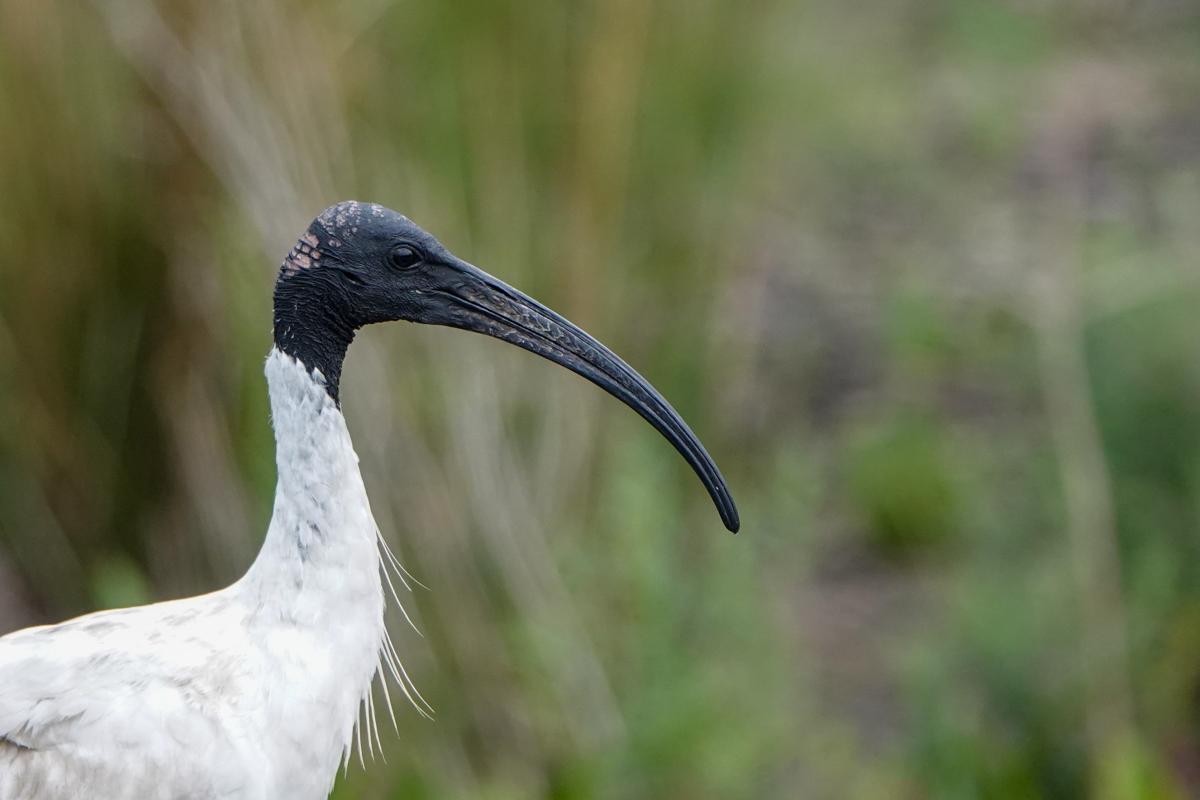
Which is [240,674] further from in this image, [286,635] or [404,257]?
[404,257]

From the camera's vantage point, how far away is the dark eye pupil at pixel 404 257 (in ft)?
7.91

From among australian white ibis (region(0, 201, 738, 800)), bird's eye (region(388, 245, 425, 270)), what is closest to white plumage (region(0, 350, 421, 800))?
australian white ibis (region(0, 201, 738, 800))

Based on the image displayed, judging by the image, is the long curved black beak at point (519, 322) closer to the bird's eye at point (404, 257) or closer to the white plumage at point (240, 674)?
the bird's eye at point (404, 257)

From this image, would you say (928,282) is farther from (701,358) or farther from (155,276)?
(155,276)

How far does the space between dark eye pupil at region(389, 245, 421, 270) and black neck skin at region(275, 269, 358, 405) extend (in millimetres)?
88

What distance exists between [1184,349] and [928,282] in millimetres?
2090

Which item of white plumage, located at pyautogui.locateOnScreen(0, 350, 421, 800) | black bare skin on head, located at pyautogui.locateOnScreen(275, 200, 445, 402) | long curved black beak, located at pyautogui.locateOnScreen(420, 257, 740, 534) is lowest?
white plumage, located at pyautogui.locateOnScreen(0, 350, 421, 800)

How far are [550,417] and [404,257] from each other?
171cm

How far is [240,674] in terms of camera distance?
7.79 ft

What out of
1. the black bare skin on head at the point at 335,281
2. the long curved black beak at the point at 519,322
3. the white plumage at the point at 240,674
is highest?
the black bare skin on head at the point at 335,281

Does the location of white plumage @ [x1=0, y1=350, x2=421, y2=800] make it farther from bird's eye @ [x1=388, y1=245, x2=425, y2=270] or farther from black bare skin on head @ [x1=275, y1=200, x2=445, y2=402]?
bird's eye @ [x1=388, y1=245, x2=425, y2=270]

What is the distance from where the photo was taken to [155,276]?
3.98 meters

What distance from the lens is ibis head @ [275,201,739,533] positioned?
239 cm

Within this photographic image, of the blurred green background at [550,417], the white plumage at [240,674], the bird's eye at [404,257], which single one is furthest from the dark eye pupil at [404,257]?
the blurred green background at [550,417]
